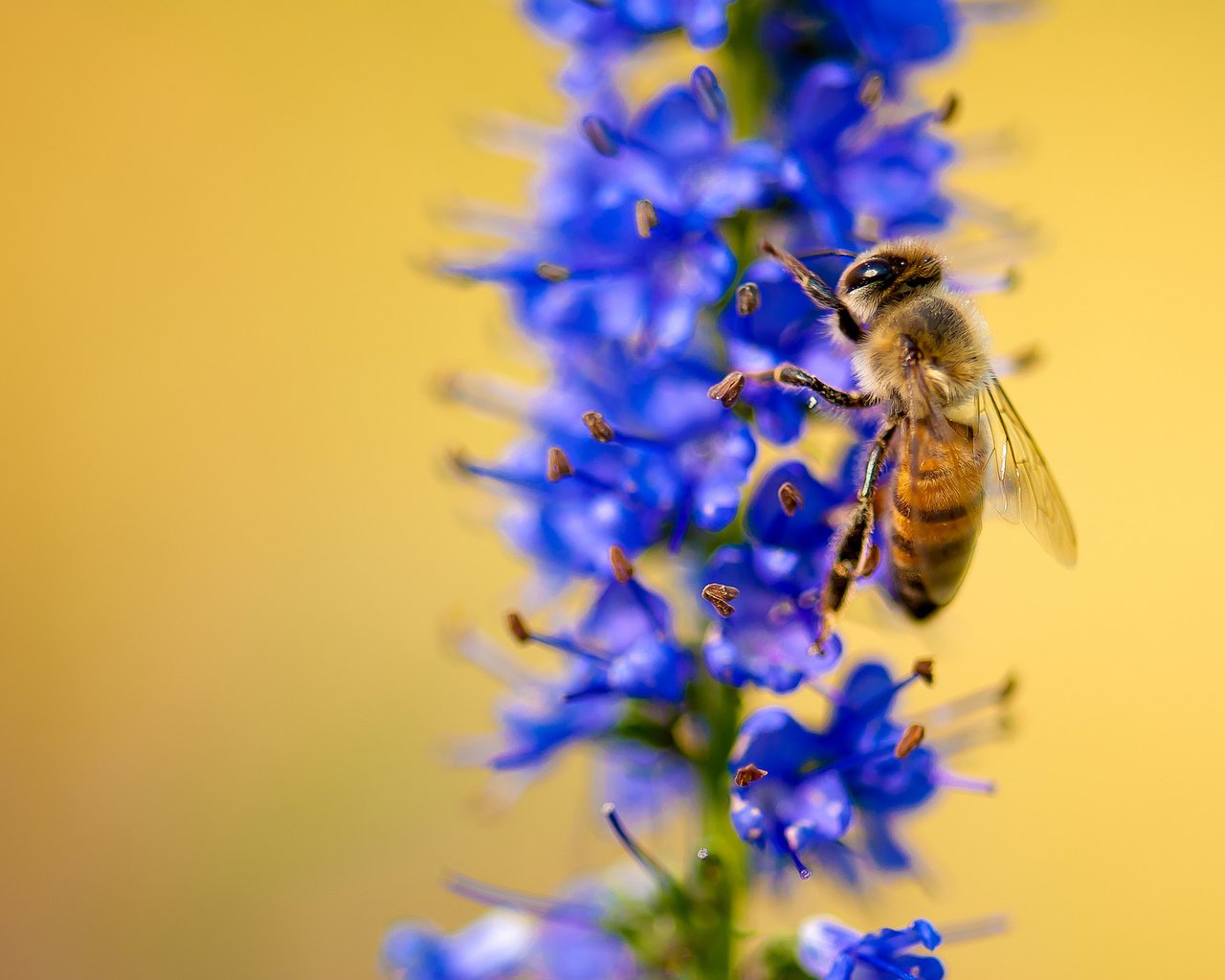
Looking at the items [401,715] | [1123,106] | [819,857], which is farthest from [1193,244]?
[819,857]

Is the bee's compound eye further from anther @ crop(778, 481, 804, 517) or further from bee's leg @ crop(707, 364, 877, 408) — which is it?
anther @ crop(778, 481, 804, 517)

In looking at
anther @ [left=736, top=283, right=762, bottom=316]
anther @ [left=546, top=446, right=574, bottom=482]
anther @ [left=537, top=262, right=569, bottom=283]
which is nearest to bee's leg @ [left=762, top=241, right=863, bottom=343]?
anther @ [left=736, top=283, right=762, bottom=316]

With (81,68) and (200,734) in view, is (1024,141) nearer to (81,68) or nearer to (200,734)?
(200,734)

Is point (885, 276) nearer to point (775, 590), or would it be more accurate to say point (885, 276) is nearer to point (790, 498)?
point (790, 498)

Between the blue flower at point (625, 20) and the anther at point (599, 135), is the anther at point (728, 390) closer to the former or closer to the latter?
the anther at point (599, 135)

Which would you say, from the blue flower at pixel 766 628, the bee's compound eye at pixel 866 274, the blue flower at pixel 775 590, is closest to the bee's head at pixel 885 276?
the bee's compound eye at pixel 866 274

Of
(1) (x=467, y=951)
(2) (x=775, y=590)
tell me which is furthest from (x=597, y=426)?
(1) (x=467, y=951)
